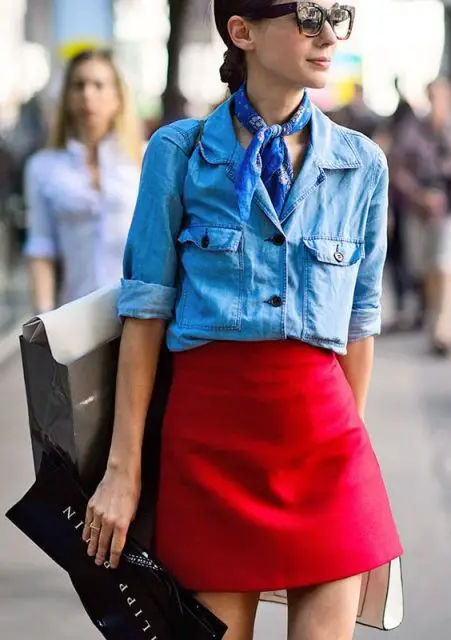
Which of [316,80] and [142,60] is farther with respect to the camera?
[142,60]

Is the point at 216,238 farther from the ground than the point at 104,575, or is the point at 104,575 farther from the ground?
the point at 216,238

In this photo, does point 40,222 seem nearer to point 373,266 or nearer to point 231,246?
point 373,266

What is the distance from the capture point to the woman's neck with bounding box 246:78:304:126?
8.53ft

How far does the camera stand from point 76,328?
8.53 ft

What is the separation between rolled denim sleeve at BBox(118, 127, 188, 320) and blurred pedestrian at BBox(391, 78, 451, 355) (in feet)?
25.5

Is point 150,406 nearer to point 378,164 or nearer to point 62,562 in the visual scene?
point 62,562

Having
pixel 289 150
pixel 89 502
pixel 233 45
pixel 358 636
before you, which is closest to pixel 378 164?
pixel 289 150

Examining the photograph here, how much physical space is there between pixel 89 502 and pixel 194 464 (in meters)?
0.21

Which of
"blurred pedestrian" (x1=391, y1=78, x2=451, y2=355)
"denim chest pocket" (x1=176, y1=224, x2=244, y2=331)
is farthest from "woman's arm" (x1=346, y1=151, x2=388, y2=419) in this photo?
"blurred pedestrian" (x1=391, y1=78, x2=451, y2=355)

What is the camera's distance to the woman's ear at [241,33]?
2.60 metres

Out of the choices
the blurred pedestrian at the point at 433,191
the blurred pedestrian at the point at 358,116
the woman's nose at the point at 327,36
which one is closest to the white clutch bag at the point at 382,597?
the woman's nose at the point at 327,36

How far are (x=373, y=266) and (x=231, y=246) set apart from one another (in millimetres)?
342

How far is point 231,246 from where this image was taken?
2.51 m

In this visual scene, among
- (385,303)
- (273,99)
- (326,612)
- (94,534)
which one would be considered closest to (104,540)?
(94,534)
